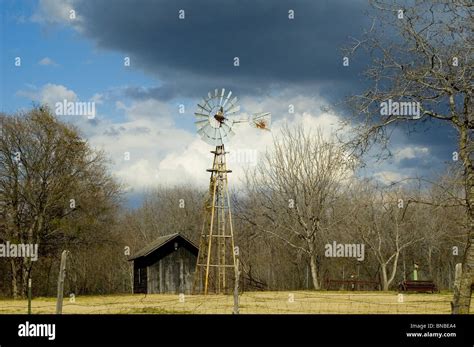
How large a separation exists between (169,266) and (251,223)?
11758 mm

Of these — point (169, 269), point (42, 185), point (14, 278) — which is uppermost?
point (42, 185)

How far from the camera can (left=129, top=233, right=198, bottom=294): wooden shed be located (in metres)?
42.1

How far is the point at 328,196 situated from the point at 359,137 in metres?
38.3

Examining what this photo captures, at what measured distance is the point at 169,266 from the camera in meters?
42.6

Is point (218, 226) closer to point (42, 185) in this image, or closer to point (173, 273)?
point (173, 273)

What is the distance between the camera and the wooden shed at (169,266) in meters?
42.1

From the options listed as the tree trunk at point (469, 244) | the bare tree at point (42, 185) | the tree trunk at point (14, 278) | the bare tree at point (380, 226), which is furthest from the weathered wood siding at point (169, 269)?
the tree trunk at point (469, 244)

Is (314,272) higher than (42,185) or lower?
lower

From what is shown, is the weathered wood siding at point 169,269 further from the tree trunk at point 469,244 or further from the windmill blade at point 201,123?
the tree trunk at point 469,244

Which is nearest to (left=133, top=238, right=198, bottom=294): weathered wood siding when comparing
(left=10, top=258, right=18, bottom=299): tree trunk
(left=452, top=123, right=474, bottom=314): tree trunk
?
(left=10, top=258, right=18, bottom=299): tree trunk

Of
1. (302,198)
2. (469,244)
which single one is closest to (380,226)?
(302,198)

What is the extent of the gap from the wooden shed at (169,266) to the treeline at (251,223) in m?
4.04

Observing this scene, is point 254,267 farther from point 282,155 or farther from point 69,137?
point 69,137
